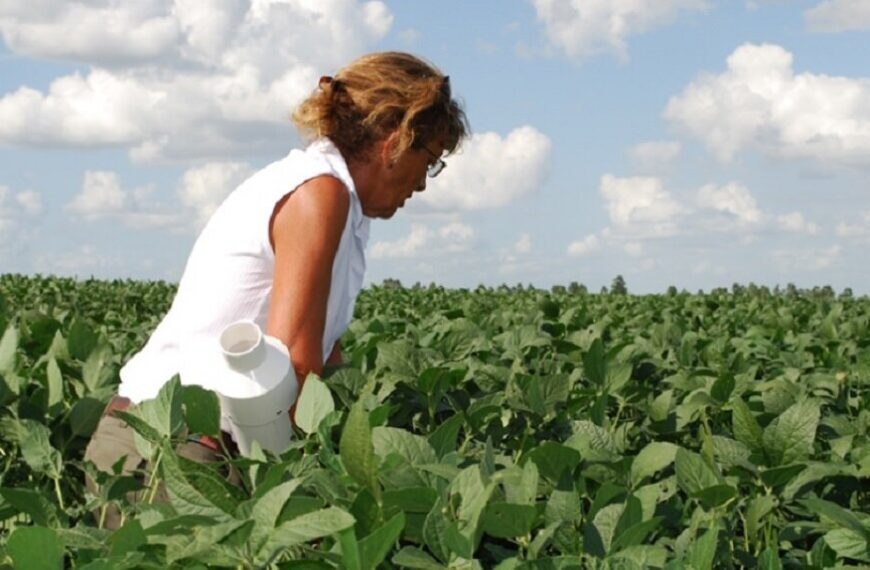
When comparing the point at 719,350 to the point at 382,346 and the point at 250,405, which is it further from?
the point at 250,405

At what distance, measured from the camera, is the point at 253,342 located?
10.1 feet

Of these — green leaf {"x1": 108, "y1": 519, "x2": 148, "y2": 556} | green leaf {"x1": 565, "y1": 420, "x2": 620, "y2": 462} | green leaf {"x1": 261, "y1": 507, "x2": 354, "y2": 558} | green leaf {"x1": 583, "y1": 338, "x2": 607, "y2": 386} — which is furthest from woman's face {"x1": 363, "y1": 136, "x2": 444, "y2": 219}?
green leaf {"x1": 261, "y1": 507, "x2": 354, "y2": 558}

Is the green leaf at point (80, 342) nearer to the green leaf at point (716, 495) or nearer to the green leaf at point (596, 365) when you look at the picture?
the green leaf at point (596, 365)

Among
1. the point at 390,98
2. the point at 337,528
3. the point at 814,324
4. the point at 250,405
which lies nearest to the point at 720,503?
the point at 337,528

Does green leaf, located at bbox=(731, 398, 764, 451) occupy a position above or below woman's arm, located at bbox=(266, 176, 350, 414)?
below

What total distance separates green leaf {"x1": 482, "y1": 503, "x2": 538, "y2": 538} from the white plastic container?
1.22 metres

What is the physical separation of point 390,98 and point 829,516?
204 cm

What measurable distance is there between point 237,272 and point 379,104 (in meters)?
0.69

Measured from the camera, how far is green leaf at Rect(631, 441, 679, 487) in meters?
2.34

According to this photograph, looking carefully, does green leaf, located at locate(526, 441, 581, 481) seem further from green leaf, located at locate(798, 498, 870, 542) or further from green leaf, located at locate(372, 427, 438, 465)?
green leaf, located at locate(798, 498, 870, 542)

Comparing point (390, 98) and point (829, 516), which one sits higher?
point (390, 98)

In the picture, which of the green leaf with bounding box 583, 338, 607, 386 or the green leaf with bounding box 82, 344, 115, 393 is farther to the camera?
the green leaf with bounding box 583, 338, 607, 386

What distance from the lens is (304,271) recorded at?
3.26 metres

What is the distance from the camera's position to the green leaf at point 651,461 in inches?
92.3
